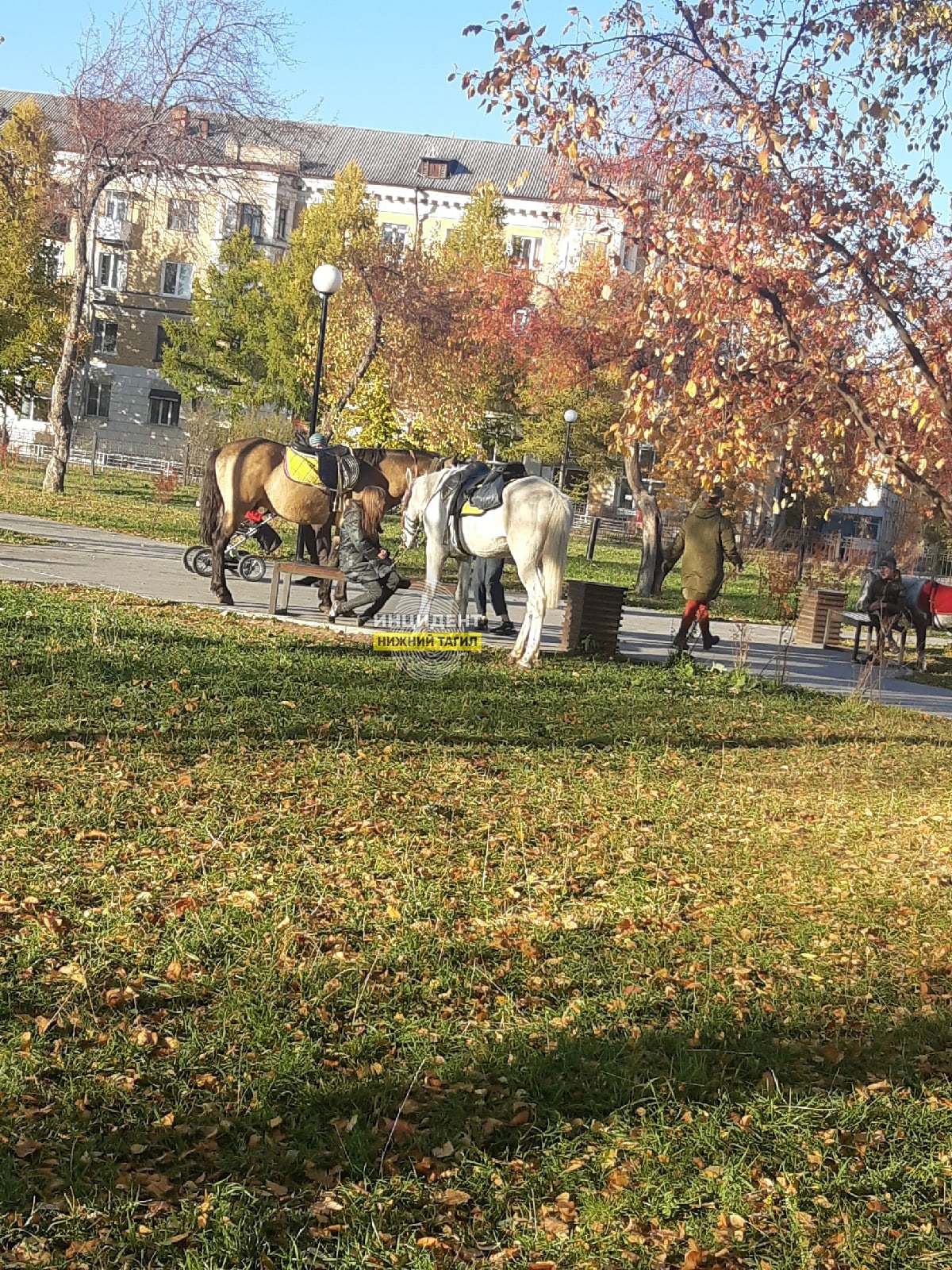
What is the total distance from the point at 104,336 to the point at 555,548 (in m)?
59.5

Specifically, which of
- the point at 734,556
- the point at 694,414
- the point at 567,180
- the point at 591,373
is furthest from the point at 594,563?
the point at 694,414

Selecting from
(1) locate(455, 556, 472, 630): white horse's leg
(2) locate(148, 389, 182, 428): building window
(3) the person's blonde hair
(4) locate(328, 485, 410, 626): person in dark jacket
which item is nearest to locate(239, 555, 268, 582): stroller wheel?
(1) locate(455, 556, 472, 630): white horse's leg

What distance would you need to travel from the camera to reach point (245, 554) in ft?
59.1

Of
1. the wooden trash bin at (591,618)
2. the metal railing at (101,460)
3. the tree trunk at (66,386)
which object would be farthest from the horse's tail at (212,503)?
the metal railing at (101,460)

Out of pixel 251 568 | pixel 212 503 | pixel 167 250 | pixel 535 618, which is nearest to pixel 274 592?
pixel 212 503

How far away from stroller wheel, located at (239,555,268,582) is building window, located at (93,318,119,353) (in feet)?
174

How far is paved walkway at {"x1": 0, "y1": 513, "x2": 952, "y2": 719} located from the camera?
14.9 meters

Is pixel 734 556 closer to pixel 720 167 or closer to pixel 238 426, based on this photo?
pixel 720 167

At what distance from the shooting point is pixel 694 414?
9.25 meters

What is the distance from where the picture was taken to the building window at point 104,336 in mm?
67312

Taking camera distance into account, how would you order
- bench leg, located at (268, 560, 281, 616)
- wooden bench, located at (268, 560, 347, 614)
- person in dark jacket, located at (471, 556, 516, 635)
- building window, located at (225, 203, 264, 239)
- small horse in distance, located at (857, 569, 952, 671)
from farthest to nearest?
building window, located at (225, 203, 264, 239) < small horse in distance, located at (857, 569, 952, 671) < person in dark jacket, located at (471, 556, 516, 635) < bench leg, located at (268, 560, 281, 616) < wooden bench, located at (268, 560, 347, 614)

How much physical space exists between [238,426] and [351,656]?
97.3 ft

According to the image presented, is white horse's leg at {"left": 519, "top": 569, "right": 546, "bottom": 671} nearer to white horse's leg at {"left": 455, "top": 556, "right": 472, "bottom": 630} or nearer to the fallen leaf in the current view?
white horse's leg at {"left": 455, "top": 556, "right": 472, "bottom": 630}

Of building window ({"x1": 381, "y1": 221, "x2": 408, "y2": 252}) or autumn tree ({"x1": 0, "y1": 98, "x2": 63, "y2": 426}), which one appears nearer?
autumn tree ({"x1": 0, "y1": 98, "x2": 63, "y2": 426})
